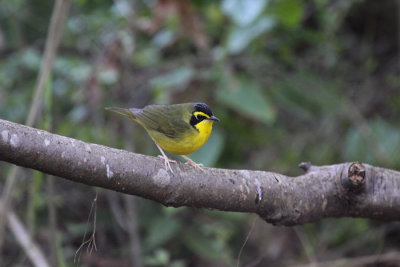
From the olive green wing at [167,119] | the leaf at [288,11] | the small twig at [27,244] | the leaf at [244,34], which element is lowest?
the small twig at [27,244]

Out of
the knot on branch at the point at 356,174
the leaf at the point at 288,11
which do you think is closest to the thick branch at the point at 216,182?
the knot on branch at the point at 356,174

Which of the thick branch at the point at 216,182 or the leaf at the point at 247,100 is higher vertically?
the leaf at the point at 247,100

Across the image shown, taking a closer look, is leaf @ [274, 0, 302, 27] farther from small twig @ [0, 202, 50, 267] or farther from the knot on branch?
small twig @ [0, 202, 50, 267]

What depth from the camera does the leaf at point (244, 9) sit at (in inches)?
176

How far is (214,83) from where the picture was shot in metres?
5.42

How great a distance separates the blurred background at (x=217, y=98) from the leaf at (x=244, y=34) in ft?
0.05

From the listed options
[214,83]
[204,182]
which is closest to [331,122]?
[214,83]

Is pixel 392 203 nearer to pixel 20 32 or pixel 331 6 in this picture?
pixel 331 6

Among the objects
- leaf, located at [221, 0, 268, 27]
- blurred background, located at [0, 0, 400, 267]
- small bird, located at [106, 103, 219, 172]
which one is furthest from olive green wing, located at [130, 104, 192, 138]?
leaf, located at [221, 0, 268, 27]

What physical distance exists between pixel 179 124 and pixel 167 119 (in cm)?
16

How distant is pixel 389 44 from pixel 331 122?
5.32 ft

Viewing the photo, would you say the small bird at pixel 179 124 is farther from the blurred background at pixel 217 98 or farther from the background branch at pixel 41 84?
the blurred background at pixel 217 98

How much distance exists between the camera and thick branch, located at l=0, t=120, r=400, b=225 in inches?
82.7

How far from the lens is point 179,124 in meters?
3.92
